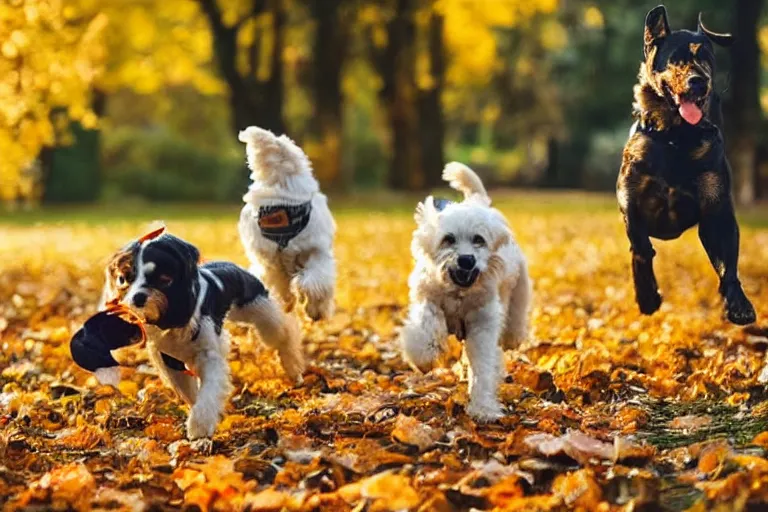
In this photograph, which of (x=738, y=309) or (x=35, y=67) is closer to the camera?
(x=738, y=309)

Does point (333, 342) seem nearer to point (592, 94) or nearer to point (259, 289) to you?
point (259, 289)

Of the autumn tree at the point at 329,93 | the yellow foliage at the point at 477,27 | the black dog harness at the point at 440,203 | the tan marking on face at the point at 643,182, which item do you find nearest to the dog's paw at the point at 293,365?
the black dog harness at the point at 440,203

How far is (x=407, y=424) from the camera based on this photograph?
Result: 4.98 meters

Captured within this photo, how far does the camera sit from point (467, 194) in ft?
22.0

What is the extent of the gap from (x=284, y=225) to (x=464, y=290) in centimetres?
221

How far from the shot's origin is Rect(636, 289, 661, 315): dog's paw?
5.67 m

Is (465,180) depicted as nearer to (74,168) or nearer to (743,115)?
(743,115)

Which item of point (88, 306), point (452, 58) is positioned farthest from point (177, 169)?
point (88, 306)

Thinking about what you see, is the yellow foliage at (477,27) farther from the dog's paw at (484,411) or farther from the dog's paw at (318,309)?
the dog's paw at (484,411)

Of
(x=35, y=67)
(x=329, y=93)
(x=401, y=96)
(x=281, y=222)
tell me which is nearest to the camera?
(x=281, y=222)

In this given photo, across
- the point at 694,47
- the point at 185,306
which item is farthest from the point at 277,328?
the point at 694,47

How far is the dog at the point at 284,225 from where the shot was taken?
Answer: 24.8 ft

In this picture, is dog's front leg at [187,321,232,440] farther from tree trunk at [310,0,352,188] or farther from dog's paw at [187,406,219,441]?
tree trunk at [310,0,352,188]

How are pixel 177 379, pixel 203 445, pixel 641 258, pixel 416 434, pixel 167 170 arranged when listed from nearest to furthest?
pixel 416 434, pixel 203 445, pixel 641 258, pixel 177 379, pixel 167 170
